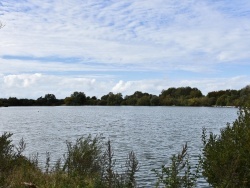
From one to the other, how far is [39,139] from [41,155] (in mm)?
12644

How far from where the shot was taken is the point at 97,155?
14945 mm

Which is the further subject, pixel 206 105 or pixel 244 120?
pixel 206 105

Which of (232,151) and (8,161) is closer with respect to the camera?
(232,151)

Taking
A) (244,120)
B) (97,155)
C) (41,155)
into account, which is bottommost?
(41,155)

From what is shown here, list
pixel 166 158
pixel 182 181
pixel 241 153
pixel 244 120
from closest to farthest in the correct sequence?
pixel 182 181, pixel 241 153, pixel 244 120, pixel 166 158

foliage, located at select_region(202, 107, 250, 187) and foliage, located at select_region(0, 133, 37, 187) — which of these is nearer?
foliage, located at select_region(202, 107, 250, 187)

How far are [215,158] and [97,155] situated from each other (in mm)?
5123

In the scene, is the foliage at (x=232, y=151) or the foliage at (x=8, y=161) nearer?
the foliage at (x=232, y=151)

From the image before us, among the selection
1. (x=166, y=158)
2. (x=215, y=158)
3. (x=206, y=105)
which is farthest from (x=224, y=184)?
(x=206, y=105)

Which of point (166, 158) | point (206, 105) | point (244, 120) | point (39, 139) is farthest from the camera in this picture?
point (206, 105)

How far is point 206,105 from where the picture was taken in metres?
176

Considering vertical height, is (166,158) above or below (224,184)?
below

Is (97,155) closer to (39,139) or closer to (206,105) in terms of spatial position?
(39,139)

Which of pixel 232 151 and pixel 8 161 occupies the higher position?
pixel 232 151
